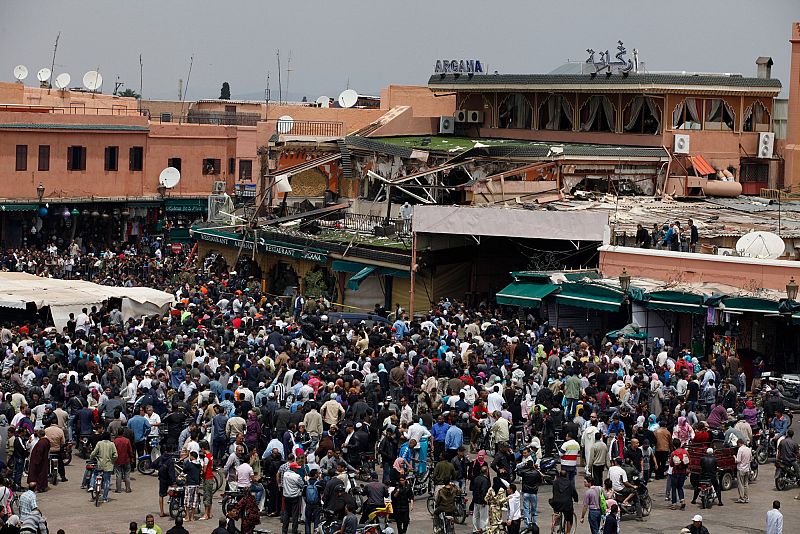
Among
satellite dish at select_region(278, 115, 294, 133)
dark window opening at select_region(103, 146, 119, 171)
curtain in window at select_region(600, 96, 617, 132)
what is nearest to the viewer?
curtain in window at select_region(600, 96, 617, 132)

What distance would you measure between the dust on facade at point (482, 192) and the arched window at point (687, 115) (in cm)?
6

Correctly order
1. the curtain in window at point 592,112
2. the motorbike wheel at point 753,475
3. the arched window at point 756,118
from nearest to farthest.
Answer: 1. the motorbike wheel at point 753,475
2. the arched window at point 756,118
3. the curtain in window at point 592,112

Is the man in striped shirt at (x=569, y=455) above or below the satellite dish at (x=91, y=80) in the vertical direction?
below

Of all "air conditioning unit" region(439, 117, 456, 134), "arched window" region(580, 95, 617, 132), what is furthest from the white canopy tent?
"air conditioning unit" region(439, 117, 456, 134)

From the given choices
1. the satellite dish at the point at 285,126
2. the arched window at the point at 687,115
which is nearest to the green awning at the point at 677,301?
the arched window at the point at 687,115

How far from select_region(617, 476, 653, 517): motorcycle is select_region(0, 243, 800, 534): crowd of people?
0.15 feet

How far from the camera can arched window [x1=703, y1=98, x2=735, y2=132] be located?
4584cm

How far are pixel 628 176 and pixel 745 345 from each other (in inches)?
506

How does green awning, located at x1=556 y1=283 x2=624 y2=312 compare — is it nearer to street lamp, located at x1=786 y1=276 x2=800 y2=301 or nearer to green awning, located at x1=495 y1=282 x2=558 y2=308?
green awning, located at x1=495 y1=282 x2=558 y2=308

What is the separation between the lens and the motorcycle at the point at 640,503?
70.3 ft

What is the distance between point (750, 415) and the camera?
24.7m

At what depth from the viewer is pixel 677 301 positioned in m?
32.1

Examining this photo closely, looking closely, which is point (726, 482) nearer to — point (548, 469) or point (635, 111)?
point (548, 469)

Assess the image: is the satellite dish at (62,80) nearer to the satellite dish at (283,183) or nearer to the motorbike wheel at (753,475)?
the satellite dish at (283,183)
